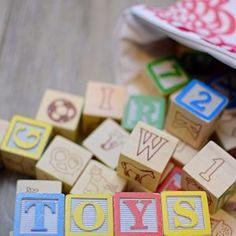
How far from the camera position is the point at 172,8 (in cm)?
102

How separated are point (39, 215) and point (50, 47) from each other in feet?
1.56

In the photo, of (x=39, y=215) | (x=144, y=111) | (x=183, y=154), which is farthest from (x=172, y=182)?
(x=39, y=215)

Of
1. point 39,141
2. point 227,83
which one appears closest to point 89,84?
point 39,141

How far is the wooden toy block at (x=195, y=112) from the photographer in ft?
2.86

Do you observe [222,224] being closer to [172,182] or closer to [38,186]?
[172,182]

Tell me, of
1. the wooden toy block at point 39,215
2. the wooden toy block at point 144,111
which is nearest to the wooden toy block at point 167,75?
the wooden toy block at point 144,111

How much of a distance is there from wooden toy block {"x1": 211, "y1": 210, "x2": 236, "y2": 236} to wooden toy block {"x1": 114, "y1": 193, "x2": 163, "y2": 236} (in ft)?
0.42

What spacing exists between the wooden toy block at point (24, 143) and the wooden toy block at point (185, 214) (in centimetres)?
26

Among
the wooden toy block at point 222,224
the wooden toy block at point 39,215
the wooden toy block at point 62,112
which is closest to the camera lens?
the wooden toy block at point 39,215

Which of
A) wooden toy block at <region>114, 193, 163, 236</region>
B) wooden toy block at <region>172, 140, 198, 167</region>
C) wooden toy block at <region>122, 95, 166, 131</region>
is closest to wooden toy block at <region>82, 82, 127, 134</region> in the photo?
wooden toy block at <region>122, 95, 166, 131</region>

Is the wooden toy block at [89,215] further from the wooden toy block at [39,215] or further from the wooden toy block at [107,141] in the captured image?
the wooden toy block at [107,141]

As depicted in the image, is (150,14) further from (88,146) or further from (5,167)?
(5,167)

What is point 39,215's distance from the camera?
715mm

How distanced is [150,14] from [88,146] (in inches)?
11.9
